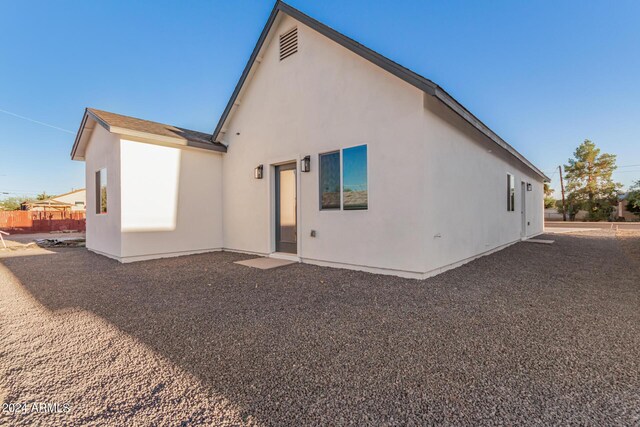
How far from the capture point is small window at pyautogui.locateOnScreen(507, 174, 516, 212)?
33.0 feet

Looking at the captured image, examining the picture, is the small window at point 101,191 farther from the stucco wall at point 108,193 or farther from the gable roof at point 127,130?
the gable roof at point 127,130

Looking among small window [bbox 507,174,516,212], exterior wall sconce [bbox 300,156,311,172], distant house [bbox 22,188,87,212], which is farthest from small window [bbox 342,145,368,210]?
distant house [bbox 22,188,87,212]

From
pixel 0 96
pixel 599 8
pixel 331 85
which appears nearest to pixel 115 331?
pixel 331 85

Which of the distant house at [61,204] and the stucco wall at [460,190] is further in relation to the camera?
the distant house at [61,204]

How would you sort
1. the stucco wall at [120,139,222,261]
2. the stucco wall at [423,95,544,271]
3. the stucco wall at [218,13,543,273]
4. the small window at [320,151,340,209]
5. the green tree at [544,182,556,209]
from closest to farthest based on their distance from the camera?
the stucco wall at [218,13,543,273] < the stucco wall at [423,95,544,271] < the small window at [320,151,340,209] < the stucco wall at [120,139,222,261] < the green tree at [544,182,556,209]

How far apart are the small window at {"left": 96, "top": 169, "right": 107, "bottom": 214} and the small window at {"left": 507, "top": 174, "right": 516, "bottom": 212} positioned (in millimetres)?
13302

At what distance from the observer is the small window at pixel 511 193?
10.1m

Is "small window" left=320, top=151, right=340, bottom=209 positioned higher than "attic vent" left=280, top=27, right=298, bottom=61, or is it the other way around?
"attic vent" left=280, top=27, right=298, bottom=61

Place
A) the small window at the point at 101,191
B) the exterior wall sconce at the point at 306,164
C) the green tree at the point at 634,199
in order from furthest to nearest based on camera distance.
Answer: the green tree at the point at 634,199 < the small window at the point at 101,191 < the exterior wall sconce at the point at 306,164

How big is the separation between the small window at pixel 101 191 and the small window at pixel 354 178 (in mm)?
7041

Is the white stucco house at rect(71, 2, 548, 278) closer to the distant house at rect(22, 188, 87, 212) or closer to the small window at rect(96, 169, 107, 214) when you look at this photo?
the small window at rect(96, 169, 107, 214)

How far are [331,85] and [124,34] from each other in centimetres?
1072

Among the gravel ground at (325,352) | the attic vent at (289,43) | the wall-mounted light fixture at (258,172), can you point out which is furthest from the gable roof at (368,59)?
the gravel ground at (325,352)

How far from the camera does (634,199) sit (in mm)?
24703
